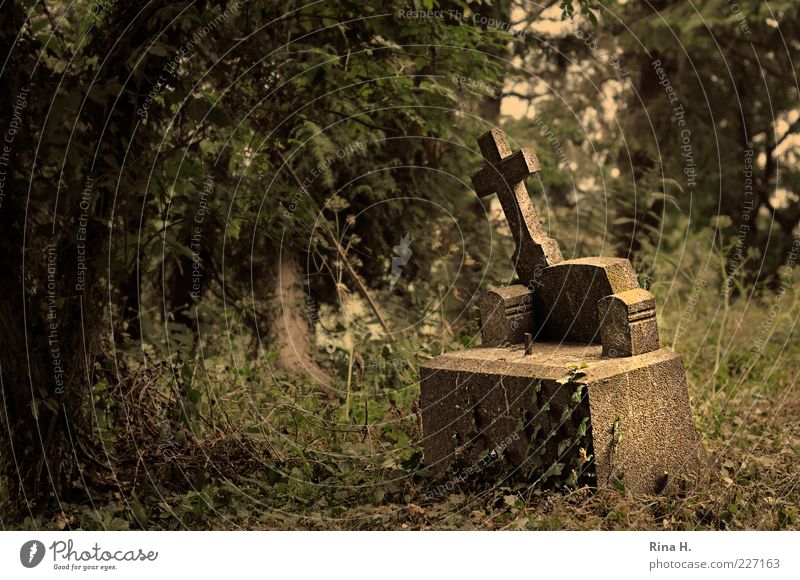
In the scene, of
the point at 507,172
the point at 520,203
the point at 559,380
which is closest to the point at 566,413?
the point at 559,380

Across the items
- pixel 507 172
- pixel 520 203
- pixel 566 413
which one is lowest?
pixel 566 413

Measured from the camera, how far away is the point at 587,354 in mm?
4914

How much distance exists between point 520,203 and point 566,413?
4.68 ft

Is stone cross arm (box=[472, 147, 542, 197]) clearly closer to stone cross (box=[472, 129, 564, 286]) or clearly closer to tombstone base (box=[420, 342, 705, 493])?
stone cross (box=[472, 129, 564, 286])

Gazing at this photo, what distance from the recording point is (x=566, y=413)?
4.56m

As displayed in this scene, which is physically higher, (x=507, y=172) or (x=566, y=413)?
(x=507, y=172)

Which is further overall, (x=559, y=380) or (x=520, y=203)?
(x=520, y=203)

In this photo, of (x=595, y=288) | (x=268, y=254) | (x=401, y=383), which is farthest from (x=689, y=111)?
(x=595, y=288)

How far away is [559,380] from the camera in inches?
181

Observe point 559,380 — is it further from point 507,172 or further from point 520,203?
point 507,172

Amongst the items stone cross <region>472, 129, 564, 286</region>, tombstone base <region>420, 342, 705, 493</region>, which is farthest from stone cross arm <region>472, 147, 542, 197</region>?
tombstone base <region>420, 342, 705, 493</region>

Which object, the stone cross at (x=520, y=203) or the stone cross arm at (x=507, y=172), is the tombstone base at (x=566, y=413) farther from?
the stone cross arm at (x=507, y=172)

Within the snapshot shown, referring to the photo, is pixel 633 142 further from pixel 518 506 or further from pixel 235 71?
pixel 518 506

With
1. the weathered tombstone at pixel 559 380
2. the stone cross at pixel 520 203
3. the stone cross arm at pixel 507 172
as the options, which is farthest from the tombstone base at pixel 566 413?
the stone cross arm at pixel 507 172
